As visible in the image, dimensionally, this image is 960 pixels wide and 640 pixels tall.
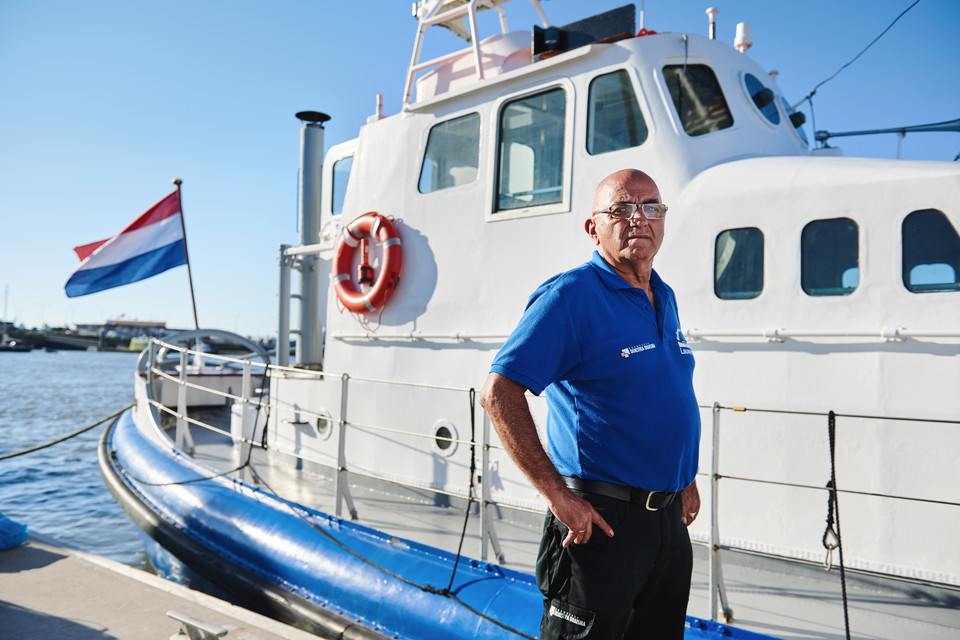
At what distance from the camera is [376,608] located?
11.8 ft

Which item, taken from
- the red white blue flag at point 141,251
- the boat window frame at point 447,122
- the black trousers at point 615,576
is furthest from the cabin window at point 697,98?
the red white blue flag at point 141,251

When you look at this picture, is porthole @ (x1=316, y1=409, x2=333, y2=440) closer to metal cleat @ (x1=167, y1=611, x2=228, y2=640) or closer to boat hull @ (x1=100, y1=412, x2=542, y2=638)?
boat hull @ (x1=100, y1=412, x2=542, y2=638)

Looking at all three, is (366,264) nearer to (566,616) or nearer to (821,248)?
(821,248)

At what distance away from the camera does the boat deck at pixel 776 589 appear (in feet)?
9.11

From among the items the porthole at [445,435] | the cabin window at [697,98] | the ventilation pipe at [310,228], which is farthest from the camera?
the ventilation pipe at [310,228]

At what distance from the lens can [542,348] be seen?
1626 mm

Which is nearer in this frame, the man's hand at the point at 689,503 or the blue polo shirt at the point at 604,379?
the blue polo shirt at the point at 604,379

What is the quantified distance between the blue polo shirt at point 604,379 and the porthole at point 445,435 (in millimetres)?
2841

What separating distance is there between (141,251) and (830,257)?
8026mm

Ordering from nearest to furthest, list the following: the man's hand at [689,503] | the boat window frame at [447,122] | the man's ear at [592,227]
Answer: the man's ear at [592,227]
the man's hand at [689,503]
the boat window frame at [447,122]

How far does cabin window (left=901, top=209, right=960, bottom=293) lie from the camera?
2.98 m

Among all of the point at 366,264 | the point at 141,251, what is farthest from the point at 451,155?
the point at 141,251

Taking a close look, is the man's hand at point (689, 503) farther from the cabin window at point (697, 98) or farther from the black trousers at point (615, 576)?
the cabin window at point (697, 98)

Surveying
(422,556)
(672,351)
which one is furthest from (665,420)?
(422,556)
